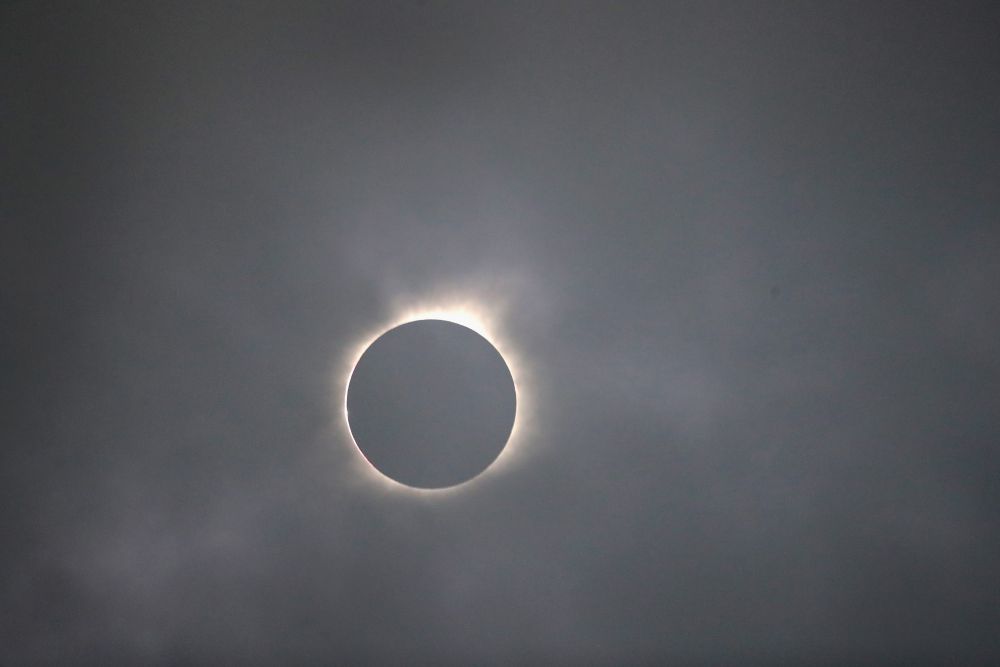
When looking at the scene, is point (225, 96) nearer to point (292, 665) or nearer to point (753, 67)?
point (753, 67)

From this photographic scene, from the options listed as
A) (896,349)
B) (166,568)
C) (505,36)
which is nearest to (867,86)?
(896,349)

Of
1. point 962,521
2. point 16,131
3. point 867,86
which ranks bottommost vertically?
point 962,521

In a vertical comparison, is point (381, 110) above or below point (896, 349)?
above

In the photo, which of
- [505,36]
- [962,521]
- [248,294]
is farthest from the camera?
[962,521]

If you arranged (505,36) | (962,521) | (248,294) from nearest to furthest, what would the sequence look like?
(505,36) < (248,294) < (962,521)
